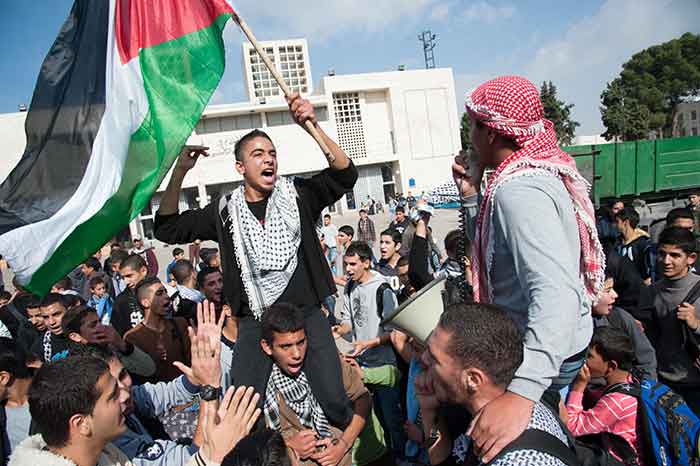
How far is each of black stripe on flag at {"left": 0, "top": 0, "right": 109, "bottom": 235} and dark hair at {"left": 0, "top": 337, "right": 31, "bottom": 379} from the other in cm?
87

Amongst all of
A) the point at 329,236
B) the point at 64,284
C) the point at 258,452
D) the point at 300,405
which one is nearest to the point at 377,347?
the point at 300,405

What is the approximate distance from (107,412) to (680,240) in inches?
167

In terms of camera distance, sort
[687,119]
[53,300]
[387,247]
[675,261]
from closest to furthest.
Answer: [675,261]
[53,300]
[387,247]
[687,119]

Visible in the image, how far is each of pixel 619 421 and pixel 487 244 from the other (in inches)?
57.8

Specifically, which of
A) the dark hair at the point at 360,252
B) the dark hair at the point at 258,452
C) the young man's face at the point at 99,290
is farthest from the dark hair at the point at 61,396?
the young man's face at the point at 99,290

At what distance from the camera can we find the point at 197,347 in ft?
8.43

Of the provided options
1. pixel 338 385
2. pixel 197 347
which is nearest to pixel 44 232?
pixel 197 347

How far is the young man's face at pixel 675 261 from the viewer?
13.2 feet

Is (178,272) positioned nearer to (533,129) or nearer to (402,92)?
(533,129)

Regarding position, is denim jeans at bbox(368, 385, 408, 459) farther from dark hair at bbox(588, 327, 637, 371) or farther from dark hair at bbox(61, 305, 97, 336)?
dark hair at bbox(61, 305, 97, 336)

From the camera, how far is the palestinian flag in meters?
3.28

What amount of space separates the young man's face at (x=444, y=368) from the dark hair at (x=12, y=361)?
9.25 ft

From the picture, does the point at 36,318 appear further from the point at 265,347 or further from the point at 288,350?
the point at 288,350

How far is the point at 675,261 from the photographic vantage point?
13.3ft
